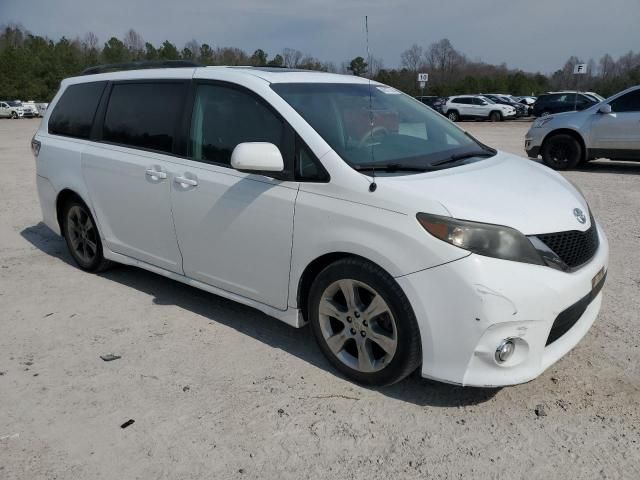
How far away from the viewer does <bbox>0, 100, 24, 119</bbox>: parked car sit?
45.7 meters

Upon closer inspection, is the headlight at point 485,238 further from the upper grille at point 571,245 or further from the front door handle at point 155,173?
the front door handle at point 155,173

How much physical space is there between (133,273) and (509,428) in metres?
3.69

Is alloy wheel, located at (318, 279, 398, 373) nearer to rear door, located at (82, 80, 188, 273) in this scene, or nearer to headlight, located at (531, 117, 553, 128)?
rear door, located at (82, 80, 188, 273)

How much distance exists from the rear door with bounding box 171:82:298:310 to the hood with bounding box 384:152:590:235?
769 mm

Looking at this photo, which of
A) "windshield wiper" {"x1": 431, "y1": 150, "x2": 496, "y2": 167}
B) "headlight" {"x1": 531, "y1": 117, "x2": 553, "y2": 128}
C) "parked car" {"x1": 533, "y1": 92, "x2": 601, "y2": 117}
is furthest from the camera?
"parked car" {"x1": 533, "y1": 92, "x2": 601, "y2": 117}

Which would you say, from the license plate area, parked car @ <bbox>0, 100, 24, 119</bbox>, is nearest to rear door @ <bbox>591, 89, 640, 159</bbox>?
the license plate area

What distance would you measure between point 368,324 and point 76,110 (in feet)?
11.7

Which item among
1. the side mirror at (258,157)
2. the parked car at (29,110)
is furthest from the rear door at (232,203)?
the parked car at (29,110)

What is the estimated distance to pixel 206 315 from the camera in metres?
4.29

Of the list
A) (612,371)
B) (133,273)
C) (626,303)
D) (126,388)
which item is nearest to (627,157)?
(626,303)

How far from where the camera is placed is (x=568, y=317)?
296 cm

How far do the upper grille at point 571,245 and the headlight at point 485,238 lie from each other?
0.50 ft

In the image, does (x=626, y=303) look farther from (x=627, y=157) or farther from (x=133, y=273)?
(x=627, y=157)

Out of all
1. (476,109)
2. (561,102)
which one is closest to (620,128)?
(561,102)
